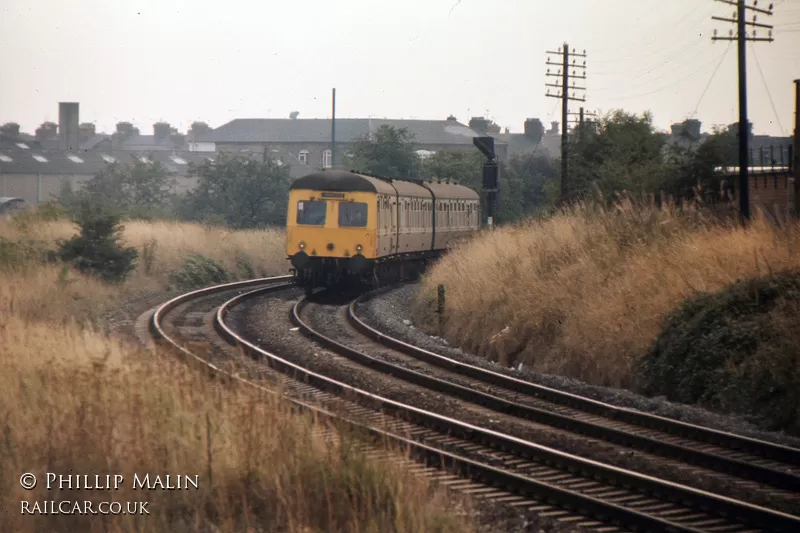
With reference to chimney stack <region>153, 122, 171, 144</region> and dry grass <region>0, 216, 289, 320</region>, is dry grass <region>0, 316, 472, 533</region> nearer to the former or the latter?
dry grass <region>0, 216, 289, 320</region>

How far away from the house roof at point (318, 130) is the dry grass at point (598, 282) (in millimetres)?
77627

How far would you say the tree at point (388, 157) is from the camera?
49688 millimetres

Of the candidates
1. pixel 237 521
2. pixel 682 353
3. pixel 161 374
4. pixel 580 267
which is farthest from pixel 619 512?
pixel 580 267

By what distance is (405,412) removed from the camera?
10555 mm

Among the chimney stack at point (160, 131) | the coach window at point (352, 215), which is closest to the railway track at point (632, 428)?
the coach window at point (352, 215)

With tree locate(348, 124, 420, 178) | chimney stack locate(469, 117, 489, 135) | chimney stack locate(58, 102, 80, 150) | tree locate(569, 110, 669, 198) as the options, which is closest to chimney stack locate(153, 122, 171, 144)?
chimney stack locate(58, 102, 80, 150)

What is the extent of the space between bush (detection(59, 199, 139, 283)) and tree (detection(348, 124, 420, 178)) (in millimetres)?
23884

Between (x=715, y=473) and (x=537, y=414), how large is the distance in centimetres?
257

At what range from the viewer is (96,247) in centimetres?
2627

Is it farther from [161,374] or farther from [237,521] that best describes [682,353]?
[237,521]

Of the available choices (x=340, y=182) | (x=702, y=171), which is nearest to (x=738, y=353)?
(x=340, y=182)

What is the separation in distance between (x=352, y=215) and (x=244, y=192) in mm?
27738

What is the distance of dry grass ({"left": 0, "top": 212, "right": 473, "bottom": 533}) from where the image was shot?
6.33 m

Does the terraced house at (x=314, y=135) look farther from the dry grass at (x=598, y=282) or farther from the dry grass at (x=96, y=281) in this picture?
the dry grass at (x=598, y=282)
